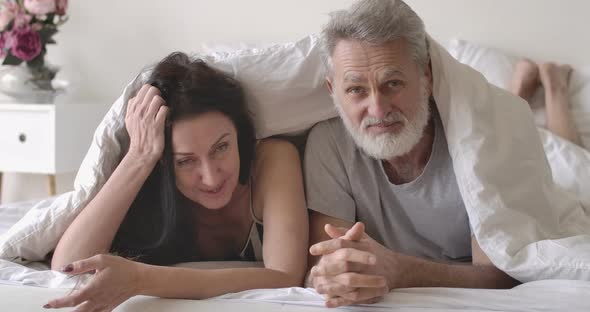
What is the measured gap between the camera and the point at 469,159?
1.13 metres

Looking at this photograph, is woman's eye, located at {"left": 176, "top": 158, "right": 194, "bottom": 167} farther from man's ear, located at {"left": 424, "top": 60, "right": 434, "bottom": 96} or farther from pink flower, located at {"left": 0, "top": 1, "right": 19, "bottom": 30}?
pink flower, located at {"left": 0, "top": 1, "right": 19, "bottom": 30}

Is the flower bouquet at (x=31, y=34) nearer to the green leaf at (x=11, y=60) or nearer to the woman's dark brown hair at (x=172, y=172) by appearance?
the green leaf at (x=11, y=60)

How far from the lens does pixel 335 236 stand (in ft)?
3.14

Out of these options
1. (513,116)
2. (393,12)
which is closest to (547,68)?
(513,116)

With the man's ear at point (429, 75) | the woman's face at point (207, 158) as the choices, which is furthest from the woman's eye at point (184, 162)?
the man's ear at point (429, 75)

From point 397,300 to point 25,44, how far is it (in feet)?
6.47

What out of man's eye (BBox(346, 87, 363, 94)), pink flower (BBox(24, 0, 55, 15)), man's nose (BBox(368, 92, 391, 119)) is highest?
pink flower (BBox(24, 0, 55, 15))

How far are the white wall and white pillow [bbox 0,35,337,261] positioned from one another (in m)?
1.05

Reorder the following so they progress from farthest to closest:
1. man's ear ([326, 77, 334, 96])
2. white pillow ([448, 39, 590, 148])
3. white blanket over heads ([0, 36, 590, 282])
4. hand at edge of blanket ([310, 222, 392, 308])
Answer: white pillow ([448, 39, 590, 148]), man's ear ([326, 77, 334, 96]), white blanket over heads ([0, 36, 590, 282]), hand at edge of blanket ([310, 222, 392, 308])

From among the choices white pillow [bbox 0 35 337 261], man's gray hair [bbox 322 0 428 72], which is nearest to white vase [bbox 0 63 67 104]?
white pillow [bbox 0 35 337 261]

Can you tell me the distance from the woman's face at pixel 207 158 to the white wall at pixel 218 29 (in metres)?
1.25

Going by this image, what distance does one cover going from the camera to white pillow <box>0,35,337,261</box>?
1.24 metres

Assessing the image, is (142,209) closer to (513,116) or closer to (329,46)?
(329,46)

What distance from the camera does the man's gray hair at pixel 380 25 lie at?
1.19 meters
